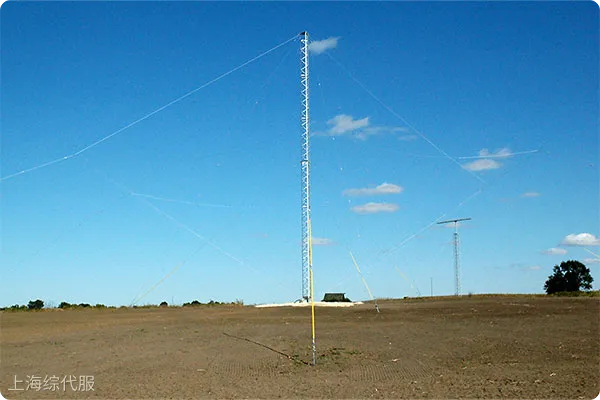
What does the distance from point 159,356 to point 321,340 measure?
19.1ft

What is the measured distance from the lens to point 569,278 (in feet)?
302

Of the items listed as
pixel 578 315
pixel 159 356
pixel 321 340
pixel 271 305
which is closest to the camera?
pixel 159 356

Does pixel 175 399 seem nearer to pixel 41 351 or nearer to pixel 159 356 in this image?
pixel 159 356

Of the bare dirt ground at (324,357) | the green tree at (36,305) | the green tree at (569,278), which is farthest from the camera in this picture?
the green tree at (569,278)

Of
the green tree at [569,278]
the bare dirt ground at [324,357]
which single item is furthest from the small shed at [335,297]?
the green tree at [569,278]

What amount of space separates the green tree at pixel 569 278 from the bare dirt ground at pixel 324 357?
2410 inches

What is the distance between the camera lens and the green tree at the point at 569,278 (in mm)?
90625

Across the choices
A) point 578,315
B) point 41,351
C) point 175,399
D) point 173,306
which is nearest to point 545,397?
point 175,399

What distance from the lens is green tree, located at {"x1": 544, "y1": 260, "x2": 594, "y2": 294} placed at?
3568 inches

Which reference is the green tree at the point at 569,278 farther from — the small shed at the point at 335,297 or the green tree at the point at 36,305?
the green tree at the point at 36,305

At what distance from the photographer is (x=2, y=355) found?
875 inches

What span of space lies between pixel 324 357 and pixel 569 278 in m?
80.2

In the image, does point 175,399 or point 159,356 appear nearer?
point 175,399

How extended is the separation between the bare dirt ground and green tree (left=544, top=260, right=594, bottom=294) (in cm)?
6122
